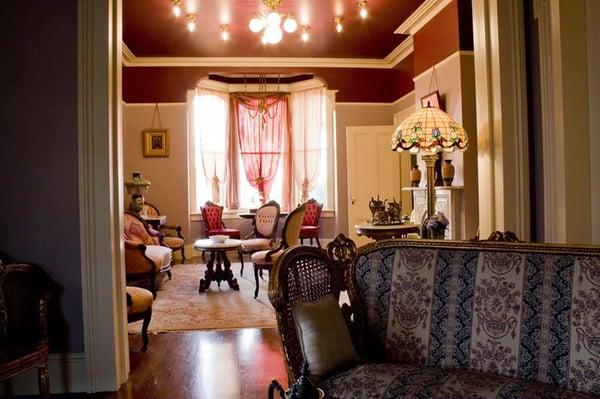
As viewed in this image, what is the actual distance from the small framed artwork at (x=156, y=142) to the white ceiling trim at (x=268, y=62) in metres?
1.09

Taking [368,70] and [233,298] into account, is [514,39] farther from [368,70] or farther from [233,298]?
[368,70]

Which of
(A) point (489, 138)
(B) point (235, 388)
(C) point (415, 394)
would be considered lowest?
(B) point (235, 388)

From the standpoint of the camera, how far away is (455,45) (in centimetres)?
501

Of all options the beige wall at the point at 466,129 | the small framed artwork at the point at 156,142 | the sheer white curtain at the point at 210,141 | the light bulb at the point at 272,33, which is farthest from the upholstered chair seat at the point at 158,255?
the beige wall at the point at 466,129

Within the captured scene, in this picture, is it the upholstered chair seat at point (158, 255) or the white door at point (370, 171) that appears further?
the white door at point (370, 171)

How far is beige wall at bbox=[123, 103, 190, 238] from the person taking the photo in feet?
25.5

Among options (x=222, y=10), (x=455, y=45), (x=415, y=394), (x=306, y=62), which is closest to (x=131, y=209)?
(x=222, y=10)

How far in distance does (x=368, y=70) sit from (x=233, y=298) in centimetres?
490

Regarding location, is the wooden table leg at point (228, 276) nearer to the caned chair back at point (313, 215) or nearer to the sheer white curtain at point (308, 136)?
the caned chair back at point (313, 215)

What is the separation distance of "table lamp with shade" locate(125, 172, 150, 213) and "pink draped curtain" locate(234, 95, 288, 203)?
90.3 inches

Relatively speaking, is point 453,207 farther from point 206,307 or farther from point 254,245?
point 206,307

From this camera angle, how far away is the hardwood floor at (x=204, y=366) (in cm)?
274

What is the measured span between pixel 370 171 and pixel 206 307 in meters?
4.02

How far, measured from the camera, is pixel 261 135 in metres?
9.12
